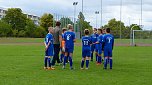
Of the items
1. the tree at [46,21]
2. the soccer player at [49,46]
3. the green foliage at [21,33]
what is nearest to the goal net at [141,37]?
the green foliage at [21,33]

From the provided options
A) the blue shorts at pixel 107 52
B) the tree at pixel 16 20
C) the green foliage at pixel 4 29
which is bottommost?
the blue shorts at pixel 107 52

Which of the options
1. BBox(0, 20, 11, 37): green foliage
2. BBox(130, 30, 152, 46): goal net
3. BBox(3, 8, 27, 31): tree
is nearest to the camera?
BBox(130, 30, 152, 46): goal net

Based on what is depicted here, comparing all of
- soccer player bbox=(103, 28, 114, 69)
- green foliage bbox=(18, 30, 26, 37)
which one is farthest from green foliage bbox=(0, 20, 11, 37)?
soccer player bbox=(103, 28, 114, 69)

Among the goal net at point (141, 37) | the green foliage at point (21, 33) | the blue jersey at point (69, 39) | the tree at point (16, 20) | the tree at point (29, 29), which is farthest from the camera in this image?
the tree at point (16, 20)

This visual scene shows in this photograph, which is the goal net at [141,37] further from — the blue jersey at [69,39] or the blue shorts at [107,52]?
the blue jersey at [69,39]

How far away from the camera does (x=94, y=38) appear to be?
21.2 m

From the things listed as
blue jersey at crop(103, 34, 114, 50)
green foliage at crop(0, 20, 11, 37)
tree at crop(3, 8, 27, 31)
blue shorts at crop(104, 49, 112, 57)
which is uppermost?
tree at crop(3, 8, 27, 31)

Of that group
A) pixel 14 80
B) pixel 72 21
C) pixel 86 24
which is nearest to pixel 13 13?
pixel 86 24

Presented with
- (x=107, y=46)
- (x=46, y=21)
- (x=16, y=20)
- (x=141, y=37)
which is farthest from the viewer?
(x=46, y=21)

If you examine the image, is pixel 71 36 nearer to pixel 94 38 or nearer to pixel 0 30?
pixel 94 38

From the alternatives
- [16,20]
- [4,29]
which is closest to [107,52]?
[4,29]

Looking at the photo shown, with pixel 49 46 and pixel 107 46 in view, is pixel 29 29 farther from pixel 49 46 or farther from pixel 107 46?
pixel 49 46

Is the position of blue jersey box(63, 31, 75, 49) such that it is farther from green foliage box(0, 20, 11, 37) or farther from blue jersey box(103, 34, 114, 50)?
green foliage box(0, 20, 11, 37)

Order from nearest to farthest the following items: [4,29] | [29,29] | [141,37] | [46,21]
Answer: [141,37], [4,29], [29,29], [46,21]
